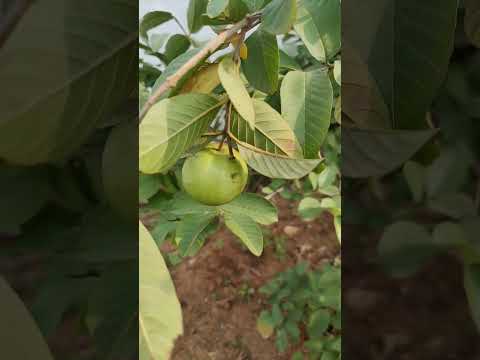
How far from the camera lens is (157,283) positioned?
0.31m

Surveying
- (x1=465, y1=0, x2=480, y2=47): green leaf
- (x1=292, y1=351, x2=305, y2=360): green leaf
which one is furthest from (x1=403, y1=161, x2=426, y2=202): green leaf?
(x1=292, y1=351, x2=305, y2=360): green leaf

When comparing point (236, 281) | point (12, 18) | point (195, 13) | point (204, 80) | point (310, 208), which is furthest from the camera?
point (236, 281)

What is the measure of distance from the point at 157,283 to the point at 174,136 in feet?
0.38

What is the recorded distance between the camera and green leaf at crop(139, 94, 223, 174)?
0.33m

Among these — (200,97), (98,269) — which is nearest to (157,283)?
(98,269)

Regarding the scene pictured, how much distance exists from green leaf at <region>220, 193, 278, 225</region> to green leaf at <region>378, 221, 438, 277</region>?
7.3 inches

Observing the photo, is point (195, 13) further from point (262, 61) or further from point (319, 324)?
point (319, 324)

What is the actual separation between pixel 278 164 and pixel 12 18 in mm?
234

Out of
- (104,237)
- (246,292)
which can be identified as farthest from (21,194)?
(246,292)

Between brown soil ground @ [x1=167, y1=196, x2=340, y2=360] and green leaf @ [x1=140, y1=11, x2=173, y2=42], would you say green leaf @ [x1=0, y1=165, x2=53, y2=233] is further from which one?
brown soil ground @ [x1=167, y1=196, x2=340, y2=360]

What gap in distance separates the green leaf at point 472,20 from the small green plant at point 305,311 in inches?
15.4

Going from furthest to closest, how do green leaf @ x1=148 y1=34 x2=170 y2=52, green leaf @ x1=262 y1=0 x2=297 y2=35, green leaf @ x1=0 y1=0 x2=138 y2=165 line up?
1. green leaf @ x1=148 y1=34 x2=170 y2=52
2. green leaf @ x1=262 y1=0 x2=297 y2=35
3. green leaf @ x1=0 y1=0 x2=138 y2=165

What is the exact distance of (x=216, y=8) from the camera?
0.39 meters

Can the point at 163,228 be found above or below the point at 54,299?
below
